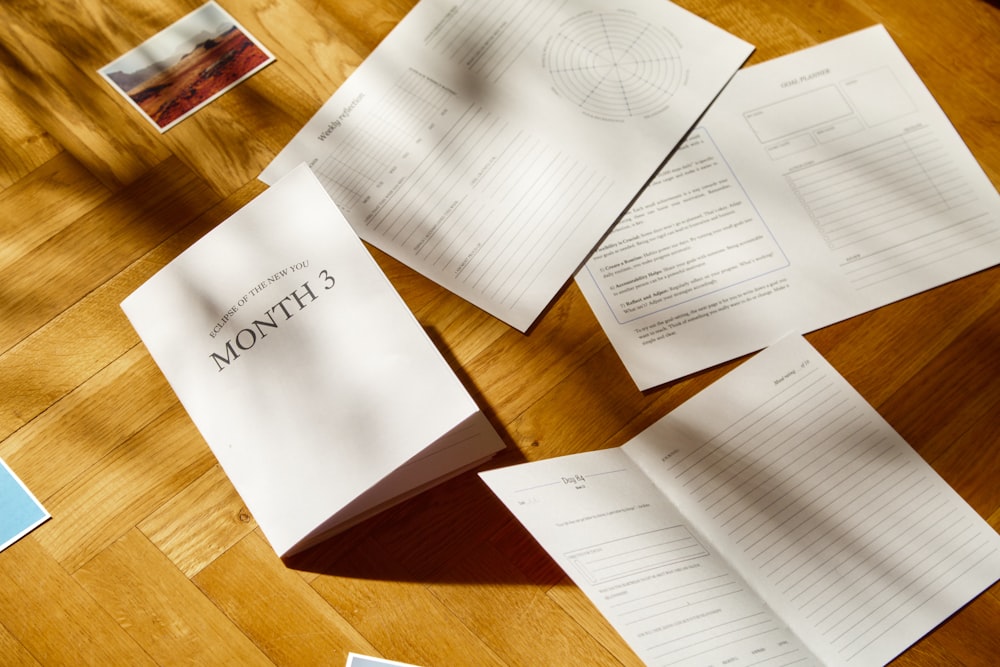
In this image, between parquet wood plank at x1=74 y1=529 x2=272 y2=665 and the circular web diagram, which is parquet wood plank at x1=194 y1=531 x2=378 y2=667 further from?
the circular web diagram

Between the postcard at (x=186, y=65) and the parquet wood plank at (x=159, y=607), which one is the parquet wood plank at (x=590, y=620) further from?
the postcard at (x=186, y=65)

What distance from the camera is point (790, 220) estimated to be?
79 centimetres

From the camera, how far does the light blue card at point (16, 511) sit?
0.71 m

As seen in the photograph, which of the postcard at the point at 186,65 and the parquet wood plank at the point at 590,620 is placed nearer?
the parquet wood plank at the point at 590,620

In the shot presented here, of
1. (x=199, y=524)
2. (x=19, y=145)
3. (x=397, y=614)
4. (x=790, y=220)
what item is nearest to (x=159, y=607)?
(x=199, y=524)

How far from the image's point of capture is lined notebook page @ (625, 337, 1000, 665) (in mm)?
670

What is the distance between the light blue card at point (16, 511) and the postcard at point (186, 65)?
→ 346 millimetres

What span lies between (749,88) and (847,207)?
0.15 meters

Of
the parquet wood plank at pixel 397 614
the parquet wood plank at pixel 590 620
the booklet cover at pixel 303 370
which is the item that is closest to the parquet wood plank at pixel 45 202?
the booklet cover at pixel 303 370

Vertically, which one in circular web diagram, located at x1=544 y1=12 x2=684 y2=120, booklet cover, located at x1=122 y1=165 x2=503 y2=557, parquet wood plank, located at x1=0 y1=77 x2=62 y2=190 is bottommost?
booklet cover, located at x1=122 y1=165 x2=503 y2=557

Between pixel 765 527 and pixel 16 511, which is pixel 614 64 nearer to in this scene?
pixel 765 527

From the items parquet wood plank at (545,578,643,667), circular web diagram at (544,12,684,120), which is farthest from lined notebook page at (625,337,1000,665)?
circular web diagram at (544,12,684,120)

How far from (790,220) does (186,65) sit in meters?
0.60

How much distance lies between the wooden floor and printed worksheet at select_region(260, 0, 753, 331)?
3 centimetres
